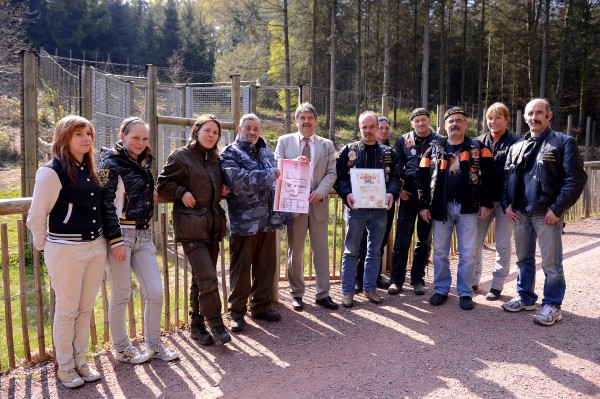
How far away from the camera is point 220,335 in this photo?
4152 millimetres

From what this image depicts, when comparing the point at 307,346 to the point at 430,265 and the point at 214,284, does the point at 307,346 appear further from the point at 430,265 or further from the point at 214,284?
the point at 430,265

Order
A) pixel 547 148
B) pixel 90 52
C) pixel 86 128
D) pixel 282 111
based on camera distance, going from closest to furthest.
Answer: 1. pixel 86 128
2. pixel 547 148
3. pixel 282 111
4. pixel 90 52

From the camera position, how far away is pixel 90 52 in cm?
4681

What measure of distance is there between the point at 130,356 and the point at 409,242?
10.3 ft

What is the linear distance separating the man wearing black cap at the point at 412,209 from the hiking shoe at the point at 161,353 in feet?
8.50

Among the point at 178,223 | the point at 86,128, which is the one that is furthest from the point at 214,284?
the point at 86,128

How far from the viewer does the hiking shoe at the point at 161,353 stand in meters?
3.95

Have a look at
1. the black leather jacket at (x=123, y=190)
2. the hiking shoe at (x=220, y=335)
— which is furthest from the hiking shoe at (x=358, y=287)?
the black leather jacket at (x=123, y=190)

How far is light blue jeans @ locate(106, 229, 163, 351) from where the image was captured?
3.73m

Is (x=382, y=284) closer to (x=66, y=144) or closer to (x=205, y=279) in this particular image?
(x=205, y=279)

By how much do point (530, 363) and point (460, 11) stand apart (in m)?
33.4

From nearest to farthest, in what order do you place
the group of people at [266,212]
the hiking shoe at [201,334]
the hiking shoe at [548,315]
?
the group of people at [266,212]
the hiking shoe at [201,334]
the hiking shoe at [548,315]

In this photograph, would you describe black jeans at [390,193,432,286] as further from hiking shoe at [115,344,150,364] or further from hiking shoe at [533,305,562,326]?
hiking shoe at [115,344,150,364]

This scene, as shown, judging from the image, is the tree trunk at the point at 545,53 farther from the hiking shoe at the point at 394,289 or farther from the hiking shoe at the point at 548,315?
the hiking shoe at the point at 548,315
